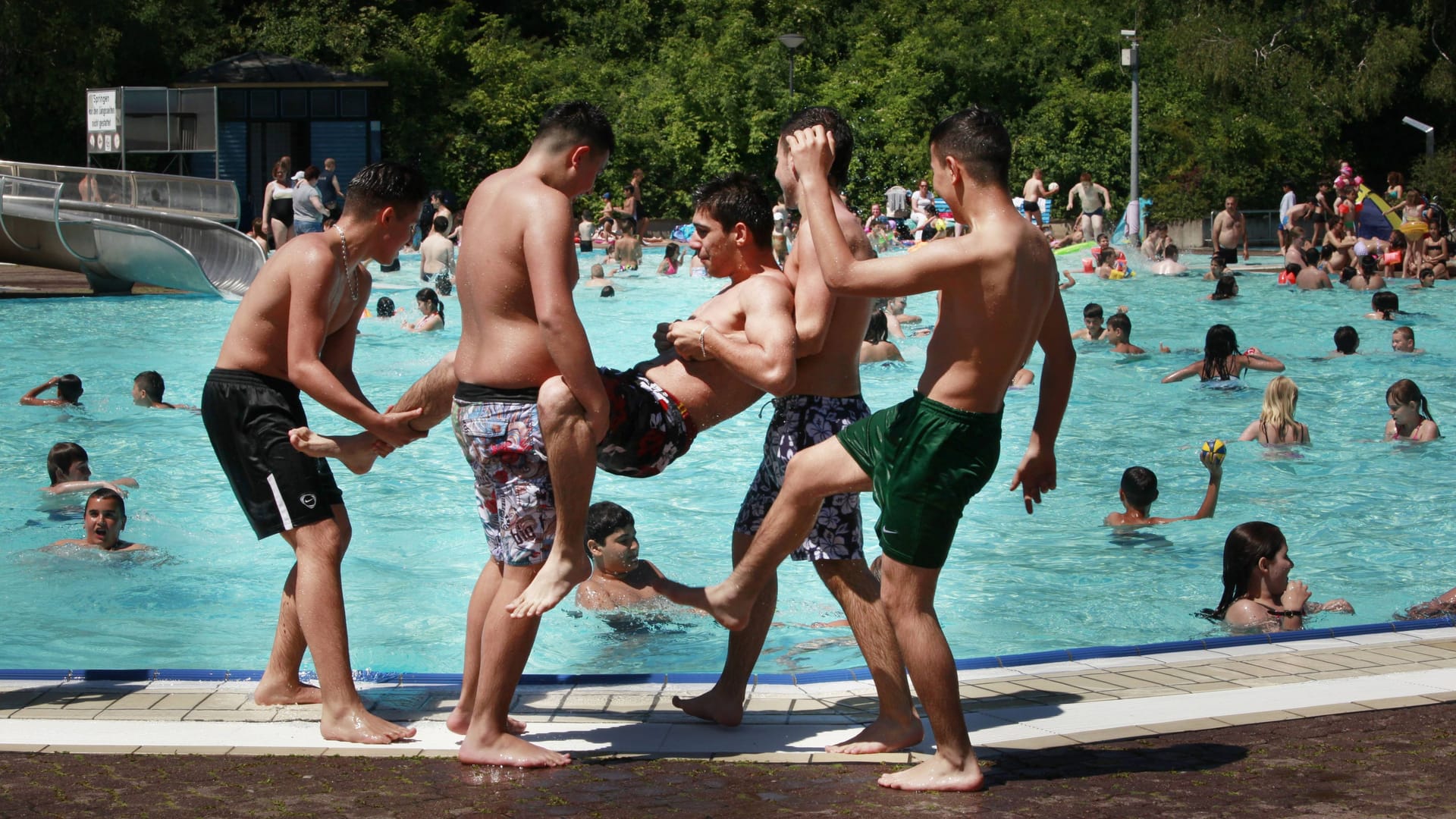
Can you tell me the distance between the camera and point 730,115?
115 ft

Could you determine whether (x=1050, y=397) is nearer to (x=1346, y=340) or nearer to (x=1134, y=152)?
(x=1346, y=340)

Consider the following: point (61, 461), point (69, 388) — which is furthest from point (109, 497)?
point (69, 388)

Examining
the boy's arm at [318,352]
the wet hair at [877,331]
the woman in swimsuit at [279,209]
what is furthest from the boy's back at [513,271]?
the woman in swimsuit at [279,209]

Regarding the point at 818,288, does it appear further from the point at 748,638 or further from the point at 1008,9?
the point at 1008,9

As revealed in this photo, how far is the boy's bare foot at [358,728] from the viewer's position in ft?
12.6

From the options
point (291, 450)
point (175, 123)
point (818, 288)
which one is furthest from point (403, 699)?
point (175, 123)

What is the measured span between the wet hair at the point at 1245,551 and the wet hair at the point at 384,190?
12.9ft

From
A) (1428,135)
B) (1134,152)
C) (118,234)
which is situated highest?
(1428,135)

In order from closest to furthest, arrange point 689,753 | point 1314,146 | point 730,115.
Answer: point 689,753
point 1314,146
point 730,115

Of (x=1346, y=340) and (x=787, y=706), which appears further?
(x=1346, y=340)

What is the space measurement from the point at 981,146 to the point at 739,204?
752mm

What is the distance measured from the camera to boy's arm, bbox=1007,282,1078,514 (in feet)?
12.3

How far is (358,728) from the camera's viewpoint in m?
3.87

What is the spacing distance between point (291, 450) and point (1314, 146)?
3206 centimetres
